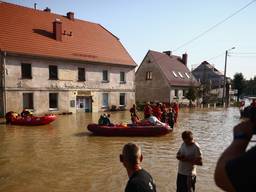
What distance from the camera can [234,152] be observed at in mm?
1993

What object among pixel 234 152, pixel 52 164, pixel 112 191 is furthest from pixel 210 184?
pixel 234 152

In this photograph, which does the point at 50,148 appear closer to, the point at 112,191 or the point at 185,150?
the point at 112,191

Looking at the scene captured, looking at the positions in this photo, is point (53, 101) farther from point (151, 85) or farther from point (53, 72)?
point (151, 85)

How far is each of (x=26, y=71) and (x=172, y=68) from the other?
23.8 meters

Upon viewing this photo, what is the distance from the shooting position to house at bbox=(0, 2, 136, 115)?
965 inches

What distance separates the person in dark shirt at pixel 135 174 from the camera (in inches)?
125

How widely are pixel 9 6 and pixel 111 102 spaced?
14.3 meters

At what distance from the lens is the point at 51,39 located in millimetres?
28219

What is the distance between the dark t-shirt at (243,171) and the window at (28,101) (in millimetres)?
25259

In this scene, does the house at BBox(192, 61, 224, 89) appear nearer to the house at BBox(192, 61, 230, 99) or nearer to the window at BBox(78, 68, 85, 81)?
the house at BBox(192, 61, 230, 99)

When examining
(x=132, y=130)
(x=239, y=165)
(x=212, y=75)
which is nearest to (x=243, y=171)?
(x=239, y=165)

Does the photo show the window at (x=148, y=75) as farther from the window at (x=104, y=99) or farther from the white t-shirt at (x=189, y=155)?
the white t-shirt at (x=189, y=155)

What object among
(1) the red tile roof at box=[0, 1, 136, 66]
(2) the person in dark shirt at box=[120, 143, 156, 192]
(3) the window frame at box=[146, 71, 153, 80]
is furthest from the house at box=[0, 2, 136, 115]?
(2) the person in dark shirt at box=[120, 143, 156, 192]

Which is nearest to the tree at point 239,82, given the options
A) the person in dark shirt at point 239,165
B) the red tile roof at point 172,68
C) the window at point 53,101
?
the red tile roof at point 172,68
